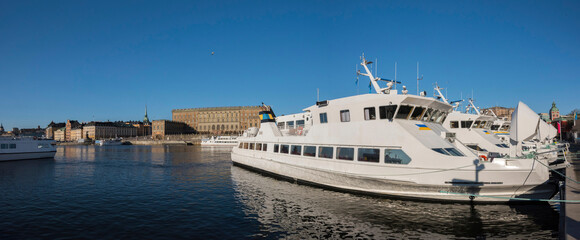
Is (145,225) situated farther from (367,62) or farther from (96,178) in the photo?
(96,178)

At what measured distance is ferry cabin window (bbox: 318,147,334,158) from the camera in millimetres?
19314

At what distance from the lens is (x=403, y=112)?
17.3 meters

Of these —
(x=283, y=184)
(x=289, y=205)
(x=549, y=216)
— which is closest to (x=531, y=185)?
(x=549, y=216)

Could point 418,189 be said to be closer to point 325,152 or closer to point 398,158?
point 398,158

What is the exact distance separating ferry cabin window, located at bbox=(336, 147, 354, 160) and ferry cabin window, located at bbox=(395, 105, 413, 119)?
130 inches

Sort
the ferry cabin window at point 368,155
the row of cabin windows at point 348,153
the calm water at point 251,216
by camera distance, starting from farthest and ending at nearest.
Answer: the ferry cabin window at point 368,155 → the row of cabin windows at point 348,153 → the calm water at point 251,216

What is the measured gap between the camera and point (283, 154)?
79.3ft

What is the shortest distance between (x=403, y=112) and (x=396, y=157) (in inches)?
114

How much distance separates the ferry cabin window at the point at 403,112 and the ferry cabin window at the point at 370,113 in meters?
1.23

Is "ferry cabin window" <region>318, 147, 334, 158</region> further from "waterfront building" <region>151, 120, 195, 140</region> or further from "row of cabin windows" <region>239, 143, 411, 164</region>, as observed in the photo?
"waterfront building" <region>151, 120, 195, 140</region>

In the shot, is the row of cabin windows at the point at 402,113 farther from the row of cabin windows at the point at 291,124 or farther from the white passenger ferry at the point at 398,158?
the row of cabin windows at the point at 291,124

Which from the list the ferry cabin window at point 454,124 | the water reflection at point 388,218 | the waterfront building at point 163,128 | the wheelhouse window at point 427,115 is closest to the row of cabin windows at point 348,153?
the water reflection at point 388,218

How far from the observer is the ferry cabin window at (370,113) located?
58.1 ft

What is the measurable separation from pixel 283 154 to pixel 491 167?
1414 centimetres
